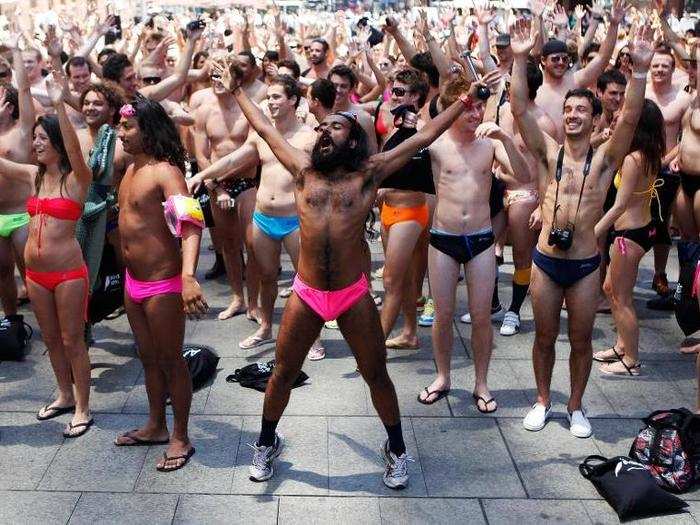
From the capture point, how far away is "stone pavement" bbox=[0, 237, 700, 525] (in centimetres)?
446

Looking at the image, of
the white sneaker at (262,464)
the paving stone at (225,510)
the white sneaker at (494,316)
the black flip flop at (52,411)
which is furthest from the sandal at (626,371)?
the black flip flop at (52,411)

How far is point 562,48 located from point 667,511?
15.3 feet

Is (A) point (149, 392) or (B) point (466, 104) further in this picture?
(A) point (149, 392)

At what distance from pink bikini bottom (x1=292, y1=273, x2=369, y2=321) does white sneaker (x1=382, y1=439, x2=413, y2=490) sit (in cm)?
85

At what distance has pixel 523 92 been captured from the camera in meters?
Result: 5.01

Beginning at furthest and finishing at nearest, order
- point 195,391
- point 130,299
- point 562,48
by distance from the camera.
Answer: point 562,48 < point 195,391 < point 130,299

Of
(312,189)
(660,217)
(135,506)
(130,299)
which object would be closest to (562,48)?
(660,217)

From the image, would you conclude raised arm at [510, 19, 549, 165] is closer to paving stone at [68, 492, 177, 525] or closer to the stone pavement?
the stone pavement

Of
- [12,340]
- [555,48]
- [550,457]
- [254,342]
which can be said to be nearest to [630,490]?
[550,457]

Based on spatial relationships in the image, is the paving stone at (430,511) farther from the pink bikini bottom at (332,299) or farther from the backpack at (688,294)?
the backpack at (688,294)

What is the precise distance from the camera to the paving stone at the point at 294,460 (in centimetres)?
467

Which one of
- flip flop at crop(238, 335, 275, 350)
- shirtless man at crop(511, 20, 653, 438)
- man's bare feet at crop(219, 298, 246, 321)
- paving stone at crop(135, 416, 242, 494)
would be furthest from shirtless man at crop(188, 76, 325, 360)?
shirtless man at crop(511, 20, 653, 438)

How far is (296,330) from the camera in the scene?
14.8 feet

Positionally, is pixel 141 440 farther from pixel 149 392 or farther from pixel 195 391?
pixel 195 391
